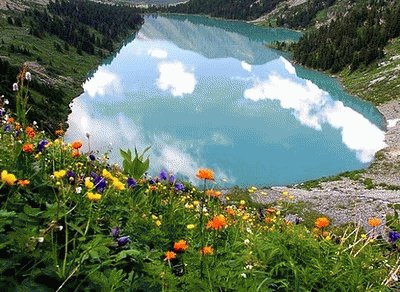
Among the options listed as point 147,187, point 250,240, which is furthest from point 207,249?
point 147,187

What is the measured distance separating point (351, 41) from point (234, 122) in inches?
2846

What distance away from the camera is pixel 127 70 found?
124125 mm

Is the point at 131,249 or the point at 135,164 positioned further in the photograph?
the point at 135,164

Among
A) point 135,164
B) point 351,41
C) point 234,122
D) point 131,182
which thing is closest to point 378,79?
point 351,41

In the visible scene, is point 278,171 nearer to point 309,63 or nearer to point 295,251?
point 295,251

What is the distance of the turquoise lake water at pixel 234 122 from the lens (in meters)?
53.4

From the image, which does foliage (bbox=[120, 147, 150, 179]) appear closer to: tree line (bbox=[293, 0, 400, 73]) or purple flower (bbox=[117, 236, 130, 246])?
purple flower (bbox=[117, 236, 130, 246])

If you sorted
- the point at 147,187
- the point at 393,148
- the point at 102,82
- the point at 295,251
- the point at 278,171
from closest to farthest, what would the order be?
1. the point at 295,251
2. the point at 147,187
3. the point at 278,171
4. the point at 393,148
5. the point at 102,82

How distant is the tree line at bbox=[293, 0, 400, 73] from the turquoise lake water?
616 centimetres

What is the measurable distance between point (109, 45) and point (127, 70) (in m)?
46.7

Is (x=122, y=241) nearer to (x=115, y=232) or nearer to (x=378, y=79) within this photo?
(x=115, y=232)

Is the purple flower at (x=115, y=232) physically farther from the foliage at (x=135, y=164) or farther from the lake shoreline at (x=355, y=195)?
the lake shoreline at (x=355, y=195)

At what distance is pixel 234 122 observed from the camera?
71312 millimetres

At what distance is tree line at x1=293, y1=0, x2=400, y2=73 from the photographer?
387ft
